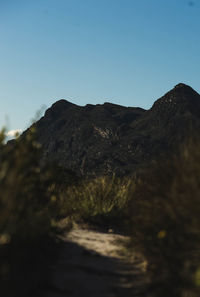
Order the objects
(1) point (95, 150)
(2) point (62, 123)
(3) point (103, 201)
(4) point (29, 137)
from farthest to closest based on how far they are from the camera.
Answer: (2) point (62, 123) < (1) point (95, 150) < (3) point (103, 201) < (4) point (29, 137)

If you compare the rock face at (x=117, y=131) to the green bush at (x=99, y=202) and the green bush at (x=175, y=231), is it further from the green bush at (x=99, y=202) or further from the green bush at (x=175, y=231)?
the green bush at (x=175, y=231)

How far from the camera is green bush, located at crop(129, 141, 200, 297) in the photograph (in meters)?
4.22

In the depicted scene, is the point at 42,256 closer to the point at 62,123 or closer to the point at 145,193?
the point at 145,193

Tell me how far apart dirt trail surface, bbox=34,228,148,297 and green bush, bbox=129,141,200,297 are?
0.27 meters

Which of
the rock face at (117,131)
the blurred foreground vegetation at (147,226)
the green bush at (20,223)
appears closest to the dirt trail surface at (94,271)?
the blurred foreground vegetation at (147,226)

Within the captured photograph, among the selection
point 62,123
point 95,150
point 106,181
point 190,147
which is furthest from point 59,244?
point 62,123

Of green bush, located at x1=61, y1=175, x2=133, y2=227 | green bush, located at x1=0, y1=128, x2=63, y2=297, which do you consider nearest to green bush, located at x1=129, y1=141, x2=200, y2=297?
green bush, located at x1=0, y1=128, x2=63, y2=297

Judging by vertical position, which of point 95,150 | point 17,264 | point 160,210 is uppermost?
point 95,150

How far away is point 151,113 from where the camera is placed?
92.0 meters

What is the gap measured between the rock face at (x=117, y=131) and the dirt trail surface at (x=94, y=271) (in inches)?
1834

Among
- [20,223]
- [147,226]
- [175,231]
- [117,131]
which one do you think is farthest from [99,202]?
[117,131]

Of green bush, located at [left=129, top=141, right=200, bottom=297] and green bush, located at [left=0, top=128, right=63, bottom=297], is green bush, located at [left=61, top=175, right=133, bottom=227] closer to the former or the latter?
green bush, located at [left=129, top=141, right=200, bottom=297]

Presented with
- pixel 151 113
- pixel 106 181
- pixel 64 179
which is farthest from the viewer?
pixel 151 113

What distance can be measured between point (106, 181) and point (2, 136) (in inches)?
237
